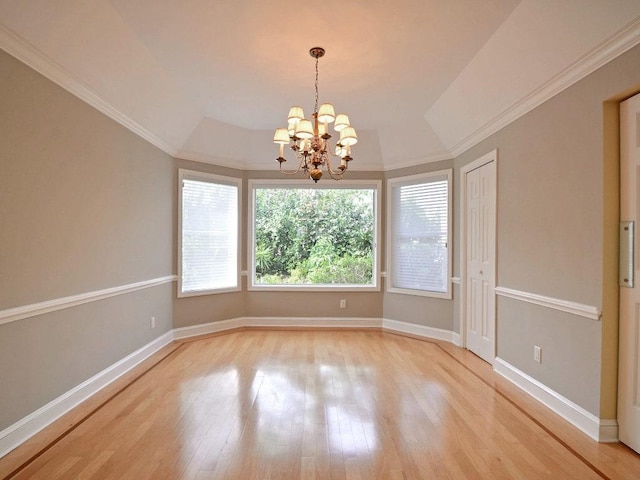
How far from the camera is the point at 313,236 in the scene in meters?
5.79

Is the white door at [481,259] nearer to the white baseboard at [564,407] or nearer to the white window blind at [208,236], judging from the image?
the white baseboard at [564,407]

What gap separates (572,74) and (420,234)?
285 centimetres

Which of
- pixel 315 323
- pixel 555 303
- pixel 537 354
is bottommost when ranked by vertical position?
pixel 315 323

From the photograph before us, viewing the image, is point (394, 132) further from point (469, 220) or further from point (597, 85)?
point (597, 85)

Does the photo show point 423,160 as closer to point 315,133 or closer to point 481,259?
point 481,259

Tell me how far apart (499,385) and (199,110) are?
438 cm

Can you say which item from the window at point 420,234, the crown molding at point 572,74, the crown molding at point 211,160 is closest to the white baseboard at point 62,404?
the crown molding at point 211,160

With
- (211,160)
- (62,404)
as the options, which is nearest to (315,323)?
(211,160)

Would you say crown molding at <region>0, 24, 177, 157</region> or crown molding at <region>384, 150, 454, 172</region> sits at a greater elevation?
crown molding at <region>0, 24, 177, 157</region>

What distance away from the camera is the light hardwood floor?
2.08 metres

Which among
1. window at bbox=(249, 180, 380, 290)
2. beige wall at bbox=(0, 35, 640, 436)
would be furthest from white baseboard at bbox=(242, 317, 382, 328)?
beige wall at bbox=(0, 35, 640, 436)

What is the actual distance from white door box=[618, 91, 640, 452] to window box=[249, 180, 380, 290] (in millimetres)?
3449

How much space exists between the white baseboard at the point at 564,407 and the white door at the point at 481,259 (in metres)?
0.44

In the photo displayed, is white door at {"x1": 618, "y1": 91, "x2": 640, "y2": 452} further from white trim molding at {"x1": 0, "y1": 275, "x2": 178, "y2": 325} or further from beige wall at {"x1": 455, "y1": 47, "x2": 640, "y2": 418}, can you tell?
white trim molding at {"x1": 0, "y1": 275, "x2": 178, "y2": 325}
